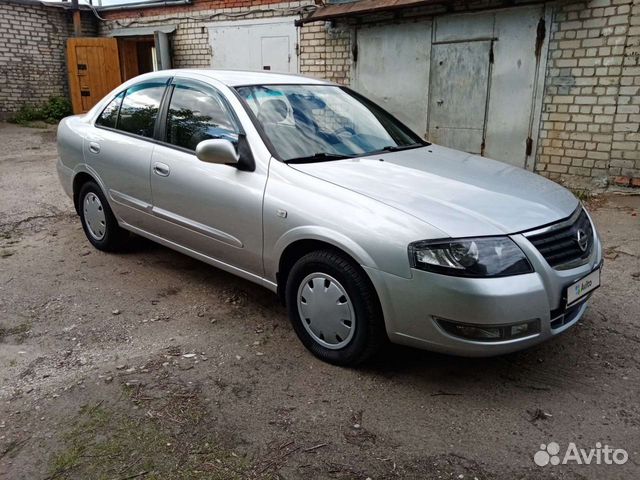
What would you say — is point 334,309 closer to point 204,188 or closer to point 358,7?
point 204,188

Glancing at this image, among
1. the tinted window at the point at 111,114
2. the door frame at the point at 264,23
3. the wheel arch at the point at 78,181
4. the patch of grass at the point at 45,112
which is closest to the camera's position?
the tinted window at the point at 111,114

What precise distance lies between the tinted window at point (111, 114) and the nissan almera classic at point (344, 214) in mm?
58

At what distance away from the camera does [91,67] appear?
513 inches

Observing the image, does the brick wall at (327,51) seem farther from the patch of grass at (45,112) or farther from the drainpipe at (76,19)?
the patch of grass at (45,112)

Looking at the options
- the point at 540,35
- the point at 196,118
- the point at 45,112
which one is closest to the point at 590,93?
Answer: the point at 540,35

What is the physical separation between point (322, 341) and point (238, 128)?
1.41 metres

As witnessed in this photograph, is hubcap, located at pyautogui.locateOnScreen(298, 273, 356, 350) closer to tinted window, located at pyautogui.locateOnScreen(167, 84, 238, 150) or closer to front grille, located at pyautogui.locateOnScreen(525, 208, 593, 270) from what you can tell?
front grille, located at pyautogui.locateOnScreen(525, 208, 593, 270)

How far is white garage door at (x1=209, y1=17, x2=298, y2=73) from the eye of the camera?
9.89 m

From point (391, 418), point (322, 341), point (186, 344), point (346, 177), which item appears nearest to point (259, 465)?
point (391, 418)

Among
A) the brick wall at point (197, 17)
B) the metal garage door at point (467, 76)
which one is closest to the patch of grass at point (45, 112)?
the brick wall at point (197, 17)

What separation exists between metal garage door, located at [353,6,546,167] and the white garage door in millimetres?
1709

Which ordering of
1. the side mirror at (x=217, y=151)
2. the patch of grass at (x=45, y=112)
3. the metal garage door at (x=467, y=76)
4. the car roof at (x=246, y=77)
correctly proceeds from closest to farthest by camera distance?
the side mirror at (x=217, y=151)
the car roof at (x=246, y=77)
the metal garage door at (x=467, y=76)
the patch of grass at (x=45, y=112)

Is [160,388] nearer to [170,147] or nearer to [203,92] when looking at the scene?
[170,147]

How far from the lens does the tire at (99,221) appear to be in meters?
4.50
